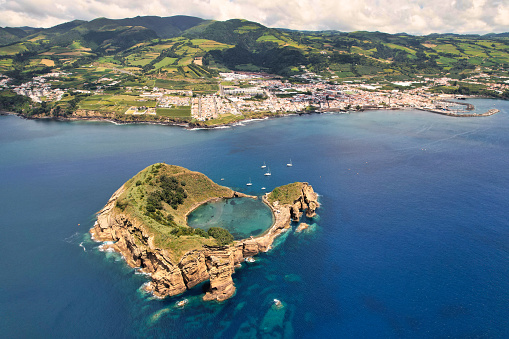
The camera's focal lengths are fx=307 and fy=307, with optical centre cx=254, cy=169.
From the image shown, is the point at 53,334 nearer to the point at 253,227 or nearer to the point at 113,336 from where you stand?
the point at 113,336

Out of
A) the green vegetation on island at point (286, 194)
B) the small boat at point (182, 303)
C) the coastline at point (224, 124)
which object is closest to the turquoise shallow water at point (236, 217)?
the green vegetation on island at point (286, 194)

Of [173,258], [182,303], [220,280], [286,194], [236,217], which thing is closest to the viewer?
[182,303]

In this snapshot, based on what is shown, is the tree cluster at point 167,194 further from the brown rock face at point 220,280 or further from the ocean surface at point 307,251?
the brown rock face at point 220,280

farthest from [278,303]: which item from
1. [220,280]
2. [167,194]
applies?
Result: [167,194]

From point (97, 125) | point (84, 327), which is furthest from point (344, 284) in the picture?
point (97, 125)

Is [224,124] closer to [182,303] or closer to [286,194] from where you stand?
[286,194]

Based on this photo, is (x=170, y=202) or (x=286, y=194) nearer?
(x=170, y=202)
